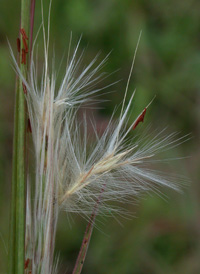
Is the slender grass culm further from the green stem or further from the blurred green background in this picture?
the blurred green background

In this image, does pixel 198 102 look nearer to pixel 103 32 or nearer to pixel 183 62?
pixel 183 62

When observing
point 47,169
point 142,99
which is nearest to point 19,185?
point 47,169

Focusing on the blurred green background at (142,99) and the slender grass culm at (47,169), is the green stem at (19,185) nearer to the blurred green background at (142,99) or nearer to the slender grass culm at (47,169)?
the slender grass culm at (47,169)

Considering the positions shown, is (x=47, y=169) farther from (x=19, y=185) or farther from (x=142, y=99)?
(x=142, y=99)

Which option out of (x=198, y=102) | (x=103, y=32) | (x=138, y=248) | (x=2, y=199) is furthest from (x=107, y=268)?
(x=103, y=32)

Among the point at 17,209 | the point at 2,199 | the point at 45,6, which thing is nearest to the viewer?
the point at 17,209

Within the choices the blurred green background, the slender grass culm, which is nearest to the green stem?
the slender grass culm
